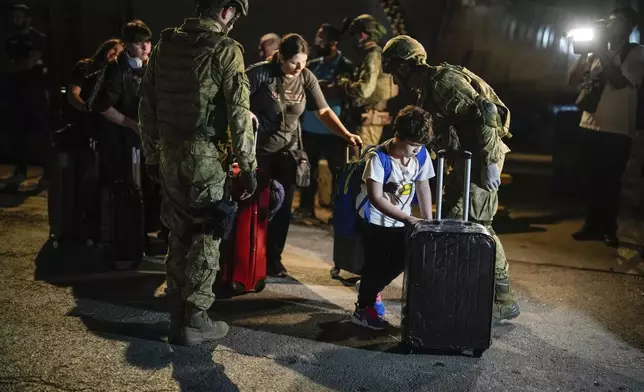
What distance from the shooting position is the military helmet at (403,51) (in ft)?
16.0

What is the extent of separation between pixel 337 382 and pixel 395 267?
0.98m

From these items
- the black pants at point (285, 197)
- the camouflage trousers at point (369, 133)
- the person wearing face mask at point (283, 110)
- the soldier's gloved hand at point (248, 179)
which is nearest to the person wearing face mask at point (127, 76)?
the person wearing face mask at point (283, 110)

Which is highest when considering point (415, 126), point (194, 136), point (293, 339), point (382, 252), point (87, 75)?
point (87, 75)

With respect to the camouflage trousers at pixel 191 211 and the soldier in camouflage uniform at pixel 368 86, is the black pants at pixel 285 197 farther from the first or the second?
the soldier in camouflage uniform at pixel 368 86

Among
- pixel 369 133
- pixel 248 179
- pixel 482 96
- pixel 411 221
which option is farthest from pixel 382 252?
pixel 369 133

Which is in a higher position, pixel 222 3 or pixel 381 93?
pixel 222 3

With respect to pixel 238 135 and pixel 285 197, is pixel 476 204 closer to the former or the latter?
pixel 285 197

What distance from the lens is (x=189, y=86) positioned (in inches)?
166

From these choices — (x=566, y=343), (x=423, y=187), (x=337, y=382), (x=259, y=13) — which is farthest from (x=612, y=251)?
(x=259, y=13)

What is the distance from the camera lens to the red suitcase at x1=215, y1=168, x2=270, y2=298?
5152 millimetres

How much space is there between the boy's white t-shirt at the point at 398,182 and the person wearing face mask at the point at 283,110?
3.22 ft

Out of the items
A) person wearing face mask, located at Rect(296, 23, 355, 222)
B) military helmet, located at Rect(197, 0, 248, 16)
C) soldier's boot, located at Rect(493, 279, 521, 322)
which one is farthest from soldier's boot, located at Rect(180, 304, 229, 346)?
person wearing face mask, located at Rect(296, 23, 355, 222)

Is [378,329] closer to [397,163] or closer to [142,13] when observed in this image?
[397,163]

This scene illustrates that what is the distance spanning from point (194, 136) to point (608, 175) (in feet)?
16.1
